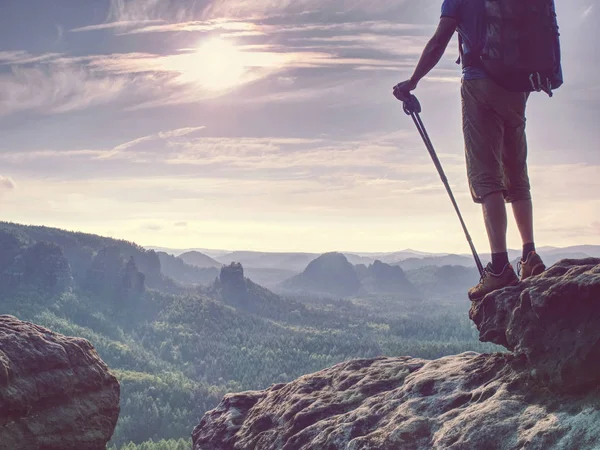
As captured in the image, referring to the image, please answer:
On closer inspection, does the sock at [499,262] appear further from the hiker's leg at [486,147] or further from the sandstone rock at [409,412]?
the sandstone rock at [409,412]

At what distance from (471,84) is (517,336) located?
3961mm

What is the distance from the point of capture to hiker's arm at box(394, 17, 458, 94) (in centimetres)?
942

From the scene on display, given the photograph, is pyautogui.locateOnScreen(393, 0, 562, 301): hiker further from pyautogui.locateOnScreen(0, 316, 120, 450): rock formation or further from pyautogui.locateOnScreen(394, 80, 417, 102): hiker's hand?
pyautogui.locateOnScreen(0, 316, 120, 450): rock formation

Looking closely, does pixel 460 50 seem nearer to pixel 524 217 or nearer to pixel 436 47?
pixel 436 47

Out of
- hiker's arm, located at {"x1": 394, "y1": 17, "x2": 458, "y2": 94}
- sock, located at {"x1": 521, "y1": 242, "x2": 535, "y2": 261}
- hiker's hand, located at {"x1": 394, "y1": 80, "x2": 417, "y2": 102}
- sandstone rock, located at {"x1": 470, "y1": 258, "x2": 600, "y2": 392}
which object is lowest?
sandstone rock, located at {"x1": 470, "y1": 258, "x2": 600, "y2": 392}

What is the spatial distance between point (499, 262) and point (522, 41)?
339 centimetres

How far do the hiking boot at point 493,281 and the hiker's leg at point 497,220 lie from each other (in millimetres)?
356

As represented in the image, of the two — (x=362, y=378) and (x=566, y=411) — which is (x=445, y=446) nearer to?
(x=566, y=411)

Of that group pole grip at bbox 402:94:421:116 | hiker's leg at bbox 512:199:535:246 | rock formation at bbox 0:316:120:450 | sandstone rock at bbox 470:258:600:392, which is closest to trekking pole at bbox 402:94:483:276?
pole grip at bbox 402:94:421:116

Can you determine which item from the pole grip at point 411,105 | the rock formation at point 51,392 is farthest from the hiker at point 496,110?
the rock formation at point 51,392

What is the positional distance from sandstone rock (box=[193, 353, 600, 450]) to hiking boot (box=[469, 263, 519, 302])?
105cm

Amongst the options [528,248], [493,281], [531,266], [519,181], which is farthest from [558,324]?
[519,181]

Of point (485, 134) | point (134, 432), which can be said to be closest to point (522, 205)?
point (485, 134)

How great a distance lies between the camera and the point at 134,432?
14650cm
